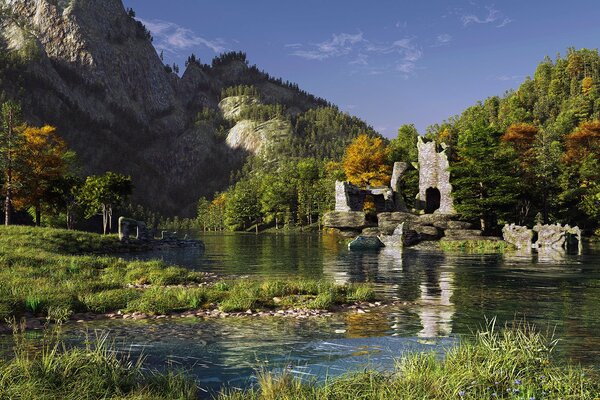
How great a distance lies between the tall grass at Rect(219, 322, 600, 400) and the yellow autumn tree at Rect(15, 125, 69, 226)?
58.3 meters

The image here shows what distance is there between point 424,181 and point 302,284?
171 feet

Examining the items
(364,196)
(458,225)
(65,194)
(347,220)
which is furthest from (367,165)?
(65,194)

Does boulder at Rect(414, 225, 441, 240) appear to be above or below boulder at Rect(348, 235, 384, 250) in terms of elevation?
above

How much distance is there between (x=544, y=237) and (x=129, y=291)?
167 ft

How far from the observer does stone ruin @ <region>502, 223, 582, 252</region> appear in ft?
176

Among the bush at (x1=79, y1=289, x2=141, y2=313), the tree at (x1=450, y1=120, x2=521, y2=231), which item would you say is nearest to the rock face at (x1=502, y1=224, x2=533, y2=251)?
the tree at (x1=450, y1=120, x2=521, y2=231)

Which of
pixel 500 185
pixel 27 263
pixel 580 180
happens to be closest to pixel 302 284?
pixel 27 263

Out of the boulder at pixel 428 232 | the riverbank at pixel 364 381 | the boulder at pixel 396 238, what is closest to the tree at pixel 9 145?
the boulder at pixel 396 238

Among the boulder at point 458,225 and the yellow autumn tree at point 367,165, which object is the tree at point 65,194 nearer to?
the yellow autumn tree at point 367,165

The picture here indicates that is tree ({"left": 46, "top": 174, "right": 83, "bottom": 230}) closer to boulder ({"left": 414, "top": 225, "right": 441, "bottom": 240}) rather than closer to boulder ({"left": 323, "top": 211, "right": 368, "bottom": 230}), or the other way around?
boulder ({"left": 323, "top": 211, "right": 368, "bottom": 230})

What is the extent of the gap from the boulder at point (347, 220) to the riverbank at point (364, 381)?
184 ft

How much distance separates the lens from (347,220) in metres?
65.5

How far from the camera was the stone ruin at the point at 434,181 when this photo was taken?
66.8 m

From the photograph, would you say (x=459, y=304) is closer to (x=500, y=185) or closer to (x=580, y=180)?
(x=500, y=185)
